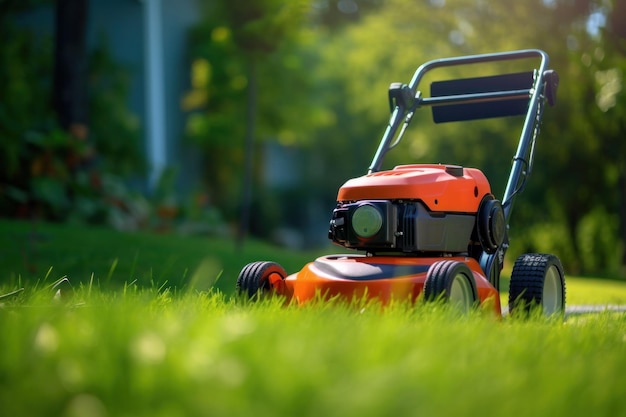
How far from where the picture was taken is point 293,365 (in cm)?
234

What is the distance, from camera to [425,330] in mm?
3115

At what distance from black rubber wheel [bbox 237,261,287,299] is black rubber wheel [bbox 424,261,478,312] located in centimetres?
91

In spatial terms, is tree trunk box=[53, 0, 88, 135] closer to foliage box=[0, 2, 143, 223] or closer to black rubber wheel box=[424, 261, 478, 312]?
foliage box=[0, 2, 143, 223]

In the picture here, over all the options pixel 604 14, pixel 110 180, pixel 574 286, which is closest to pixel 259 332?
pixel 574 286

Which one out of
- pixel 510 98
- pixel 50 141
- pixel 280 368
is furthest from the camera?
pixel 50 141

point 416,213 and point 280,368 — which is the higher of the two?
point 416,213

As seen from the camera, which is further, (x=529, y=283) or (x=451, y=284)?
→ (x=529, y=283)

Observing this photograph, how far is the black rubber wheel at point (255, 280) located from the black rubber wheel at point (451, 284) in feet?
2.99

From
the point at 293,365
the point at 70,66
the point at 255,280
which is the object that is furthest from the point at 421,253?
the point at 70,66

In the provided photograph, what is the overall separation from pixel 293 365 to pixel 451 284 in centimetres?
179

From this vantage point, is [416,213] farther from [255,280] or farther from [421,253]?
Result: [255,280]

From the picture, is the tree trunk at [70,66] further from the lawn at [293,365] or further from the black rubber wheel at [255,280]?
the lawn at [293,365]

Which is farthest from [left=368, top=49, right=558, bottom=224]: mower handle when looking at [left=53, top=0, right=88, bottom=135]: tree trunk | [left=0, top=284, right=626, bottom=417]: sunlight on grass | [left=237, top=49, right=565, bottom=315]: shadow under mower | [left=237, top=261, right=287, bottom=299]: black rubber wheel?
[left=53, top=0, right=88, bottom=135]: tree trunk

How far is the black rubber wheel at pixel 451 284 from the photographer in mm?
3967
